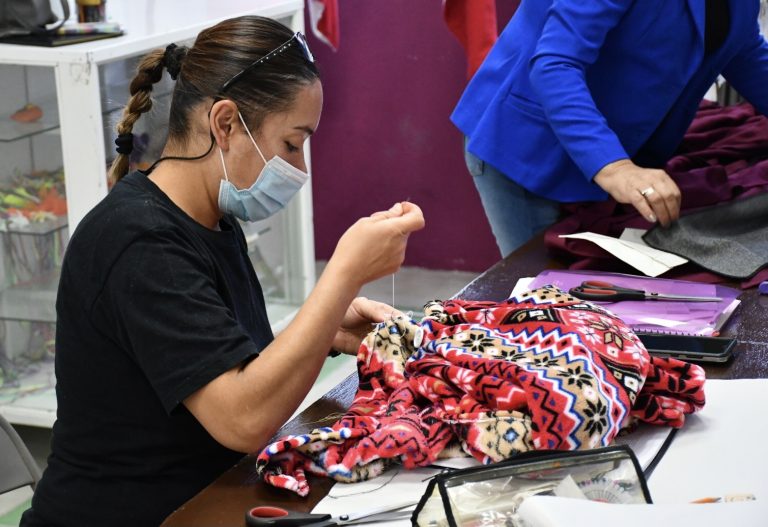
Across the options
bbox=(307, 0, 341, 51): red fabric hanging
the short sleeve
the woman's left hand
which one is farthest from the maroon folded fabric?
bbox=(307, 0, 341, 51): red fabric hanging

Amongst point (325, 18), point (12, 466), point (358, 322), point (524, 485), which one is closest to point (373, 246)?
point (358, 322)

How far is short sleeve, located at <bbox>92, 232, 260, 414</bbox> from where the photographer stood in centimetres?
120

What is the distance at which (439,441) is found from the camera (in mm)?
1174

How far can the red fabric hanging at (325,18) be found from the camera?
144 inches

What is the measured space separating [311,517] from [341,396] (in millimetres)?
343

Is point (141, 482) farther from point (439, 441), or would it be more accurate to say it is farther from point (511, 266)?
point (511, 266)

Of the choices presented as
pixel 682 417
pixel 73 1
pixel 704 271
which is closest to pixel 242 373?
pixel 682 417

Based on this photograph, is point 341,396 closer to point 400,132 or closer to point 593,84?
point 593,84

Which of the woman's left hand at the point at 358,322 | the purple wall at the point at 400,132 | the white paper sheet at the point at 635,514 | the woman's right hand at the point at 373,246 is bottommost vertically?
the purple wall at the point at 400,132

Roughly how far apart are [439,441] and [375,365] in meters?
0.18

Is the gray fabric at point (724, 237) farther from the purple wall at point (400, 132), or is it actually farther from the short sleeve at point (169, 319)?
the purple wall at point (400, 132)

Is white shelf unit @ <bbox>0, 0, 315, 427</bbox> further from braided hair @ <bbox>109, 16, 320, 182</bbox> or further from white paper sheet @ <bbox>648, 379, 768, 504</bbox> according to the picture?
white paper sheet @ <bbox>648, 379, 768, 504</bbox>

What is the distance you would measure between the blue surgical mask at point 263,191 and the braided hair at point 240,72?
40 millimetres

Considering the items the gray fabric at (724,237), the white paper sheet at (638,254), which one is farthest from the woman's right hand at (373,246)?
the gray fabric at (724,237)
